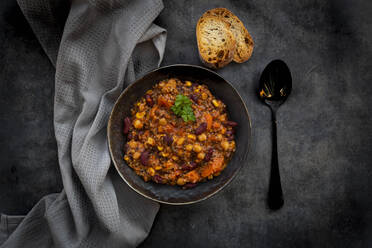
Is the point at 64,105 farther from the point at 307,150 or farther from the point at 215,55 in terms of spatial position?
the point at 307,150

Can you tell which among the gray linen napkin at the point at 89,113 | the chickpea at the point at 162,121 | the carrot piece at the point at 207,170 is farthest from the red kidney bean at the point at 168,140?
the gray linen napkin at the point at 89,113

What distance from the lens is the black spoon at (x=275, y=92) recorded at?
334cm

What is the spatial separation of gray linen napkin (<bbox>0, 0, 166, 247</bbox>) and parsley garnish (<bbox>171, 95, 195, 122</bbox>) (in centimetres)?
67

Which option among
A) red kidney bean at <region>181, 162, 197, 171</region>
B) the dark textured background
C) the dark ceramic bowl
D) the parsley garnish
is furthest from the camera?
the dark textured background

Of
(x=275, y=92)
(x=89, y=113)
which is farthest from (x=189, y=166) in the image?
(x=275, y=92)

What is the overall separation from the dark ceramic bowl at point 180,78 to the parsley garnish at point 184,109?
45 centimetres

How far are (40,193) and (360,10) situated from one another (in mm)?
4484

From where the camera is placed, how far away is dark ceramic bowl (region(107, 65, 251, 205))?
308 cm

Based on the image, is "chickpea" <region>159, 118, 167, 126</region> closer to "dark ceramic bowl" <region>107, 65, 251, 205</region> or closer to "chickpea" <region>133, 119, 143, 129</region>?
"chickpea" <region>133, 119, 143, 129</region>

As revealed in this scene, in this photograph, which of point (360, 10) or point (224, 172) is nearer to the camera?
point (224, 172)

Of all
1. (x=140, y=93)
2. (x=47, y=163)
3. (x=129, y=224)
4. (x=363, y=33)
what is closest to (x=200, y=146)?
(x=140, y=93)

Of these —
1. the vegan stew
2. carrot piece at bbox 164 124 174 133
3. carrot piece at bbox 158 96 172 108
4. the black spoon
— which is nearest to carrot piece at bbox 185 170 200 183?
the vegan stew

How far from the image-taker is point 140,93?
10.6ft

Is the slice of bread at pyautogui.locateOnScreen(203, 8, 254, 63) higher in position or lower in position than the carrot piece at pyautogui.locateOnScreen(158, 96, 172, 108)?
higher
